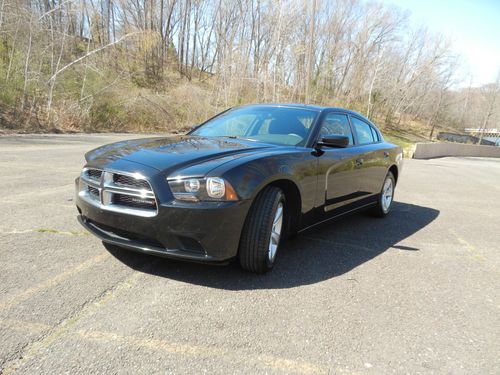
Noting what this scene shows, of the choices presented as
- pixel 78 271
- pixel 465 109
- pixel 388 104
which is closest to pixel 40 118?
pixel 78 271

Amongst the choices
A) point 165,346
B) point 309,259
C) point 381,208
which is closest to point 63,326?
point 165,346

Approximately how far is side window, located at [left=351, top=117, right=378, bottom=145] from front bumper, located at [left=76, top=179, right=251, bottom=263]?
8.90 ft

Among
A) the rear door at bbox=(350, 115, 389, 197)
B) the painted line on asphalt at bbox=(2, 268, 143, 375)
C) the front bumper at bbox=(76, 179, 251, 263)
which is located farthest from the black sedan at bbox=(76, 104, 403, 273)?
the rear door at bbox=(350, 115, 389, 197)

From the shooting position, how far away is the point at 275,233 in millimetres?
3453

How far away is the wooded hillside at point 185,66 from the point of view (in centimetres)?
1883

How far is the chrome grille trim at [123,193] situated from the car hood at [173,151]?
0.15 m

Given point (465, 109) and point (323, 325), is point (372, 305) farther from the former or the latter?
point (465, 109)

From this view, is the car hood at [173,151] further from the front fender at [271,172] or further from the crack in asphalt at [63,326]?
the crack in asphalt at [63,326]

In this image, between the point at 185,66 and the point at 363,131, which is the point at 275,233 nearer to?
the point at 363,131

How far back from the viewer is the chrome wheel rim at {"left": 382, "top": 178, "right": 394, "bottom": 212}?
5926 millimetres

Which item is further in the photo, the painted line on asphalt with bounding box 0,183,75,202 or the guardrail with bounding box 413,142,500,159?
the guardrail with bounding box 413,142,500,159

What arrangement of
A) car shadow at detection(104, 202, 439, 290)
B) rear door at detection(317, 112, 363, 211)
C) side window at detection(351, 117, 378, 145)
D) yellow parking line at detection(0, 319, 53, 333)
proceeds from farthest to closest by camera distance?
1. side window at detection(351, 117, 378, 145)
2. rear door at detection(317, 112, 363, 211)
3. car shadow at detection(104, 202, 439, 290)
4. yellow parking line at detection(0, 319, 53, 333)

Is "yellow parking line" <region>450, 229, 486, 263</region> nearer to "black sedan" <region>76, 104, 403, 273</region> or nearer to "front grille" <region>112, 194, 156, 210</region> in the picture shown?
"black sedan" <region>76, 104, 403, 273</region>

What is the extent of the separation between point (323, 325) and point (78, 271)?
76.4 inches
